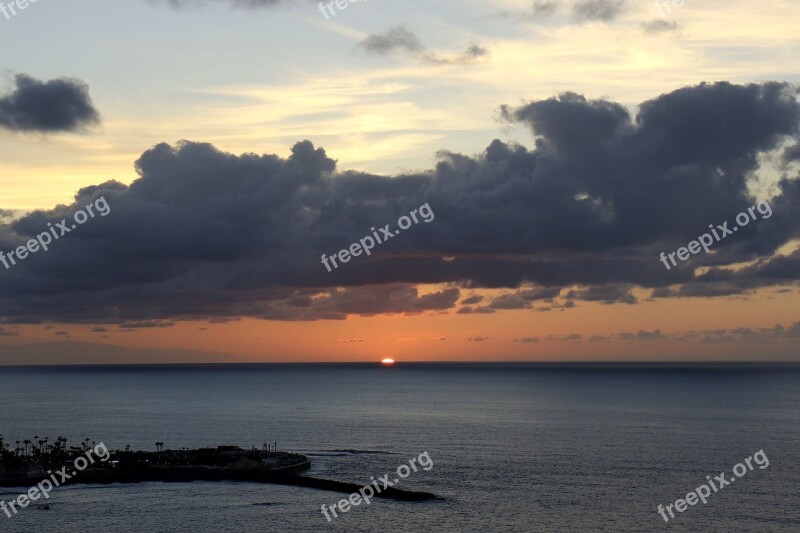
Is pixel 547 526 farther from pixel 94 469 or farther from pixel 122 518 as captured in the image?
pixel 94 469

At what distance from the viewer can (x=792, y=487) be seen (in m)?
147

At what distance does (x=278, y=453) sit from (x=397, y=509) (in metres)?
57.2
